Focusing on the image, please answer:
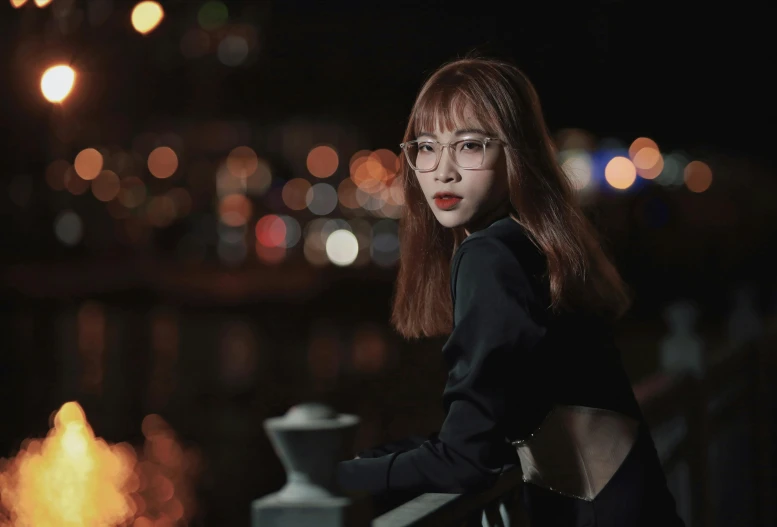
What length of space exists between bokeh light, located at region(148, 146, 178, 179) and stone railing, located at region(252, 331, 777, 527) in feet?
235

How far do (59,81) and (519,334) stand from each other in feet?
42.8

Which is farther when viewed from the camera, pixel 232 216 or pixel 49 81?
pixel 232 216

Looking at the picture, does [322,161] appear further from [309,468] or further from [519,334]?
[309,468]

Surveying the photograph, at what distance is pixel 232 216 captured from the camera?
1997 inches

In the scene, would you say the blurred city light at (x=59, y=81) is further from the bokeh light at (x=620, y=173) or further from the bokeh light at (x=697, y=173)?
the bokeh light at (x=697, y=173)

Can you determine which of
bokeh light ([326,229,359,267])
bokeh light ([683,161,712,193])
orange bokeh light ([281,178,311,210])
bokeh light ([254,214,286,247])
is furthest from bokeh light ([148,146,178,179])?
bokeh light ([326,229,359,267])

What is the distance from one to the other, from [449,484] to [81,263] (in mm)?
36188

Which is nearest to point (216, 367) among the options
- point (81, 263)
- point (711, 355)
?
point (711, 355)

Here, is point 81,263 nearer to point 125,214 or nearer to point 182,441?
point 125,214

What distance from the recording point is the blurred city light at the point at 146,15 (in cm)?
1520

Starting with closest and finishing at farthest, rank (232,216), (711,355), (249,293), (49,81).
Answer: (711,355), (49,81), (249,293), (232,216)

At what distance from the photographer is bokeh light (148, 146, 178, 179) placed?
79.4 m

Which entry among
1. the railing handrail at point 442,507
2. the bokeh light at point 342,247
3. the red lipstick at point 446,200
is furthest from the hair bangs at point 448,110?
the bokeh light at point 342,247

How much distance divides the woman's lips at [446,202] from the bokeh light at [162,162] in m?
75.6
